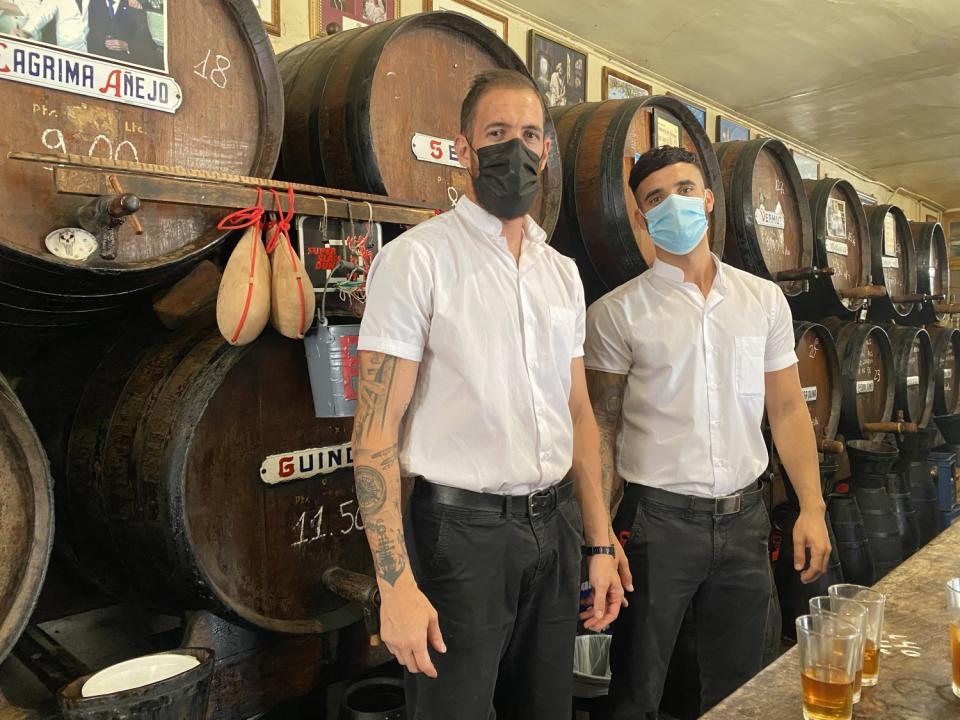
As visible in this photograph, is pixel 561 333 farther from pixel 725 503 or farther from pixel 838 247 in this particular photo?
pixel 838 247

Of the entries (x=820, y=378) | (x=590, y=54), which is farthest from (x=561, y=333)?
(x=590, y=54)

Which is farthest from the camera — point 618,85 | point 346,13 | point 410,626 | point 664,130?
point 618,85

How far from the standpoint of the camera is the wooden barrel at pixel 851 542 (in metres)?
3.29

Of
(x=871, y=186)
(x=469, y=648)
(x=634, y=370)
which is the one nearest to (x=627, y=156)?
(x=634, y=370)

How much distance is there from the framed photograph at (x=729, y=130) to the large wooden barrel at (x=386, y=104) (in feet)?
11.9

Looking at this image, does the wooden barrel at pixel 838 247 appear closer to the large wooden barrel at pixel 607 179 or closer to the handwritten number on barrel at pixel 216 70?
the large wooden barrel at pixel 607 179

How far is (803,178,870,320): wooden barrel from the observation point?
3.76 metres

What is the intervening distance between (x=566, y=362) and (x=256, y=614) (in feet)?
2.80

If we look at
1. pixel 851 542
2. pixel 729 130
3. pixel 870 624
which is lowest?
pixel 851 542

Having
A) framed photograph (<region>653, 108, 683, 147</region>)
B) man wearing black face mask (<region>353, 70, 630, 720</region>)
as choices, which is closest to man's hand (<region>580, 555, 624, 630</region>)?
man wearing black face mask (<region>353, 70, 630, 720</region>)

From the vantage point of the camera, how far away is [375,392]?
4.60 ft

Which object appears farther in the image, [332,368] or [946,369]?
[946,369]

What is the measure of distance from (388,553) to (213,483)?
0.44 metres

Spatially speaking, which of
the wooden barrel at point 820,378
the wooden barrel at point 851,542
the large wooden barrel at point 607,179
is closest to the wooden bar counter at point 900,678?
the large wooden barrel at point 607,179
